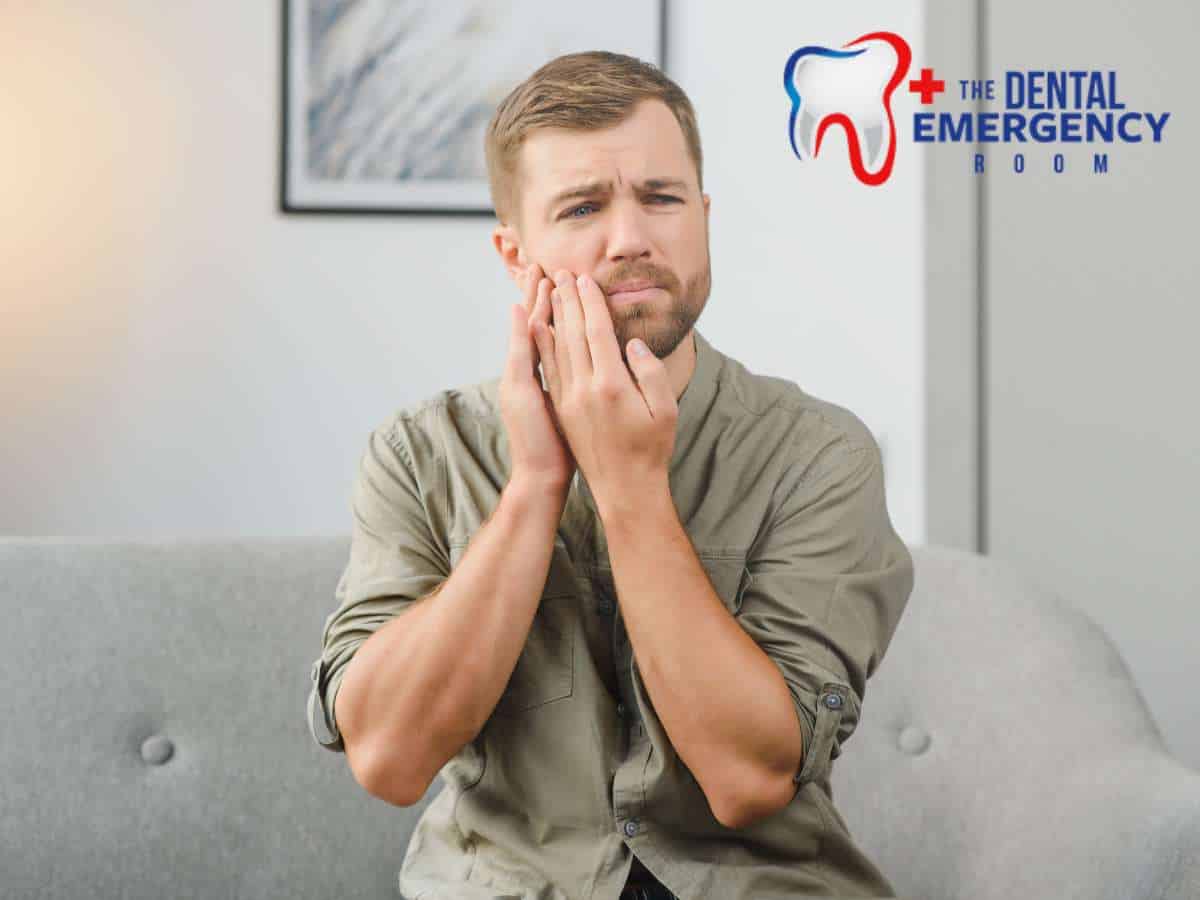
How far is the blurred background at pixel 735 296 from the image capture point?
192cm

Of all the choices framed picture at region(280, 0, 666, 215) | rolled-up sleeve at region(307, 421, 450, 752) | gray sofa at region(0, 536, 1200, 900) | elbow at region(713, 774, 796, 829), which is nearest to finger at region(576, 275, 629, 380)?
rolled-up sleeve at region(307, 421, 450, 752)

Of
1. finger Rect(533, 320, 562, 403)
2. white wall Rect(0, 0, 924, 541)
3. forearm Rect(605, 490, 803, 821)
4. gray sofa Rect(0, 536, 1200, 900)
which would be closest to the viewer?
forearm Rect(605, 490, 803, 821)

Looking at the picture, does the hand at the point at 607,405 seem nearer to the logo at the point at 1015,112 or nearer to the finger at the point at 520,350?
the finger at the point at 520,350

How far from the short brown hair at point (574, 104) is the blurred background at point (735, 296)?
750 mm

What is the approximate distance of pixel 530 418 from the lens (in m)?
1.17

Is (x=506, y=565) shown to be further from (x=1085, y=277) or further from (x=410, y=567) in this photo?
(x=1085, y=277)

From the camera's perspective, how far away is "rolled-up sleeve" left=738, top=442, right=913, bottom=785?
1136mm

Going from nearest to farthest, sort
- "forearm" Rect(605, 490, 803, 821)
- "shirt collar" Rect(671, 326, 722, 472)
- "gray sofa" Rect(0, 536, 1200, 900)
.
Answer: "forearm" Rect(605, 490, 803, 821)
"shirt collar" Rect(671, 326, 722, 472)
"gray sofa" Rect(0, 536, 1200, 900)

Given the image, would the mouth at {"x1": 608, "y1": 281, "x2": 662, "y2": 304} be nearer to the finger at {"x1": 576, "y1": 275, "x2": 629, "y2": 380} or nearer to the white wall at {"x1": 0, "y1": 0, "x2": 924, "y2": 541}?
the finger at {"x1": 576, "y1": 275, "x2": 629, "y2": 380}

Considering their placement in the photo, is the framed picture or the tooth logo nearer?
the tooth logo

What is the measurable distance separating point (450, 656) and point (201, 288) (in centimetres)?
166

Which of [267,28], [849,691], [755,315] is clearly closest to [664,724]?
[849,691]

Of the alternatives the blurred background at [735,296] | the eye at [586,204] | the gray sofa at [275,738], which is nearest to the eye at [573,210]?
the eye at [586,204]

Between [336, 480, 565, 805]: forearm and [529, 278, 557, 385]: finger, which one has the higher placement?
[529, 278, 557, 385]: finger
